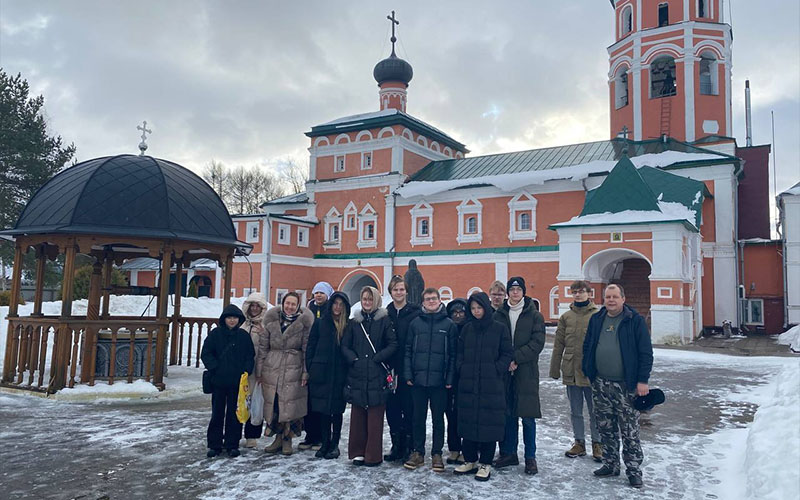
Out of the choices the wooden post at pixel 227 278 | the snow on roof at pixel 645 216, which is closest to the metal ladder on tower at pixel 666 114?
the snow on roof at pixel 645 216

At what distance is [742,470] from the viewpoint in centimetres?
465

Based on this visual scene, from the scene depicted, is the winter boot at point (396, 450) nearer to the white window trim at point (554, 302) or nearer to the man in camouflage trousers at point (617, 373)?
the man in camouflage trousers at point (617, 373)

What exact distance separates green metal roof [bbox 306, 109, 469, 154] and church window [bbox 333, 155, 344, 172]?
4.31ft

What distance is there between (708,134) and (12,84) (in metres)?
29.1

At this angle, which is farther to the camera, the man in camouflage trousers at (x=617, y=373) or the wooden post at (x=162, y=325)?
the wooden post at (x=162, y=325)

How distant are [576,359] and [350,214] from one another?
23929 mm

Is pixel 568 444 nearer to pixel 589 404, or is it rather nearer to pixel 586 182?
pixel 589 404

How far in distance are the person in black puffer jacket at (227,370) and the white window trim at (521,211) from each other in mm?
20051

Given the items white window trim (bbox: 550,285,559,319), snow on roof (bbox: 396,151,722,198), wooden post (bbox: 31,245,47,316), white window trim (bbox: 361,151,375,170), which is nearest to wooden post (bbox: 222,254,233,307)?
wooden post (bbox: 31,245,47,316)

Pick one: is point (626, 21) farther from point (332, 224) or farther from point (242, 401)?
point (242, 401)

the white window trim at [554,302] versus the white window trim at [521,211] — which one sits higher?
the white window trim at [521,211]

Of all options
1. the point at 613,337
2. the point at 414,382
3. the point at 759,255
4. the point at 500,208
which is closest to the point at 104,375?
the point at 414,382

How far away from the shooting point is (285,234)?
92.0 feet

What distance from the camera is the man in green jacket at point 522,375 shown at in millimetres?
4773
